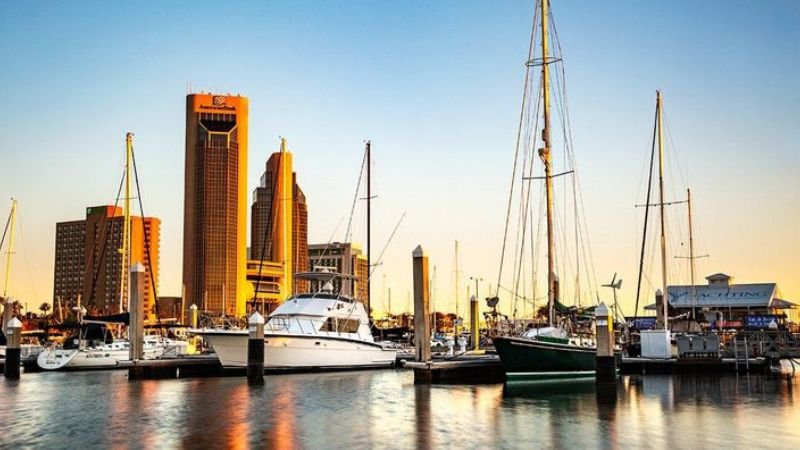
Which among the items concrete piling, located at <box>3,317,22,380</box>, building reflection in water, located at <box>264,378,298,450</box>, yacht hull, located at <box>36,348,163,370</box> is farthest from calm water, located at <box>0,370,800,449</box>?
yacht hull, located at <box>36,348,163,370</box>

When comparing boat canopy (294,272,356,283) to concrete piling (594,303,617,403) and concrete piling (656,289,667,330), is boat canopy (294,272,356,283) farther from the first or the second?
concrete piling (594,303,617,403)

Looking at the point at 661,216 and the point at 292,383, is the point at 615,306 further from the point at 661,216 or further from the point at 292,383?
the point at 292,383

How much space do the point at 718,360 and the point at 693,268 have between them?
877 inches

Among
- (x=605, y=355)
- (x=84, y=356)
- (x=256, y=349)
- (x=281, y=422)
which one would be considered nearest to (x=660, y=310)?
(x=605, y=355)

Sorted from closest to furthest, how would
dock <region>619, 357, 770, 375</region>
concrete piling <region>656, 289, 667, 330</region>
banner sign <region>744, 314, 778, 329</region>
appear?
1. dock <region>619, 357, 770, 375</region>
2. concrete piling <region>656, 289, 667, 330</region>
3. banner sign <region>744, 314, 778, 329</region>

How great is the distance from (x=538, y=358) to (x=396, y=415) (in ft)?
44.3

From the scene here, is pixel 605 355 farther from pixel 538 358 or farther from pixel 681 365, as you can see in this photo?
pixel 681 365

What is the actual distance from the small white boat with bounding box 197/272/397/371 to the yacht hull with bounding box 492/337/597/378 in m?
12.7

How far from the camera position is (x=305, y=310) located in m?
48.1

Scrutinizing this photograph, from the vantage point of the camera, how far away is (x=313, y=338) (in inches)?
1854

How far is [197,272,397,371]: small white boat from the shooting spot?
4512 centimetres

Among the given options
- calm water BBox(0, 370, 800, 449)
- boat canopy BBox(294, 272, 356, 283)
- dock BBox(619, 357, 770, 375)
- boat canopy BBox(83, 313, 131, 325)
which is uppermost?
boat canopy BBox(294, 272, 356, 283)

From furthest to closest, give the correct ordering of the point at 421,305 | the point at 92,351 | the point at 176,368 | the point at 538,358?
the point at 92,351 < the point at 176,368 < the point at 538,358 < the point at 421,305

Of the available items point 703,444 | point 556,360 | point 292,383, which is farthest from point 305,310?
point 703,444
